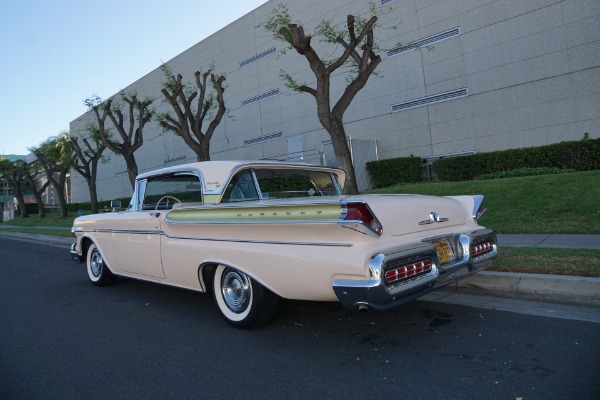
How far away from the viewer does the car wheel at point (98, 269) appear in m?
6.32

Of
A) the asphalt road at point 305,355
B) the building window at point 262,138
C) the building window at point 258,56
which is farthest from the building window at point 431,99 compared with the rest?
the asphalt road at point 305,355

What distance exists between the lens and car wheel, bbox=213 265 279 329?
150 inches

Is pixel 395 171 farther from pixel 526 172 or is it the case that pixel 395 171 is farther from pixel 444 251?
pixel 444 251

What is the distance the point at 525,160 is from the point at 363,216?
13407mm

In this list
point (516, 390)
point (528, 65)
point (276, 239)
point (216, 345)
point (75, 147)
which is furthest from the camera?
point (75, 147)

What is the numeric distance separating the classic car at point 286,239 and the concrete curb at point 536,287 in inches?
25.4

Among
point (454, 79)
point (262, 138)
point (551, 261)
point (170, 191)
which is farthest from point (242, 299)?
point (262, 138)

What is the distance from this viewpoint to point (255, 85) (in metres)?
25.7

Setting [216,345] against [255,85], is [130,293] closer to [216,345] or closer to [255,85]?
[216,345]

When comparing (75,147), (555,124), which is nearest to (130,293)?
(555,124)

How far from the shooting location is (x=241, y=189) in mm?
4379

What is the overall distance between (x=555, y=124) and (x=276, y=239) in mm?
15103

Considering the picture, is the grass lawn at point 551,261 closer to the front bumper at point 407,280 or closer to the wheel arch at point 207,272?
the front bumper at point 407,280

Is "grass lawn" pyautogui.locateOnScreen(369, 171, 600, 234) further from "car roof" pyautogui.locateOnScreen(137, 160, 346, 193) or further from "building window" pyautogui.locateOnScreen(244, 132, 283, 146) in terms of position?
"building window" pyautogui.locateOnScreen(244, 132, 283, 146)
